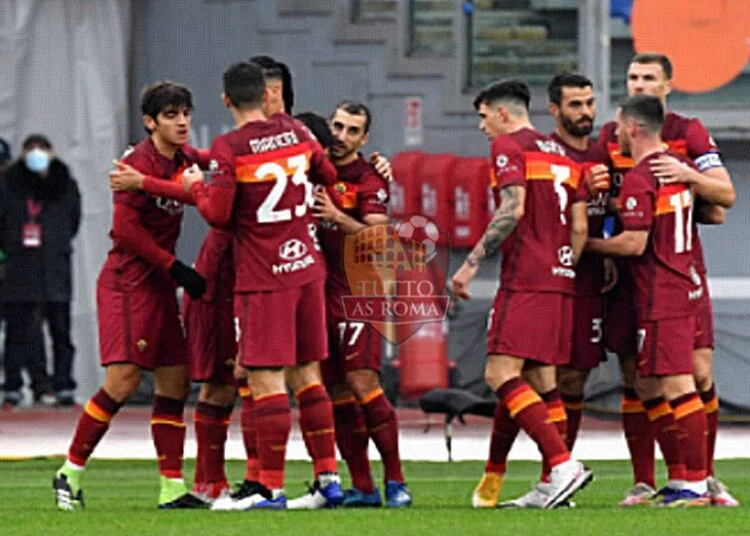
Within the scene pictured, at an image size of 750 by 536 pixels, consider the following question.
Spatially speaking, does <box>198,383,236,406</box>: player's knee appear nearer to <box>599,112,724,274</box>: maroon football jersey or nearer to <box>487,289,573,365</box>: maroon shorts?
<box>487,289,573,365</box>: maroon shorts

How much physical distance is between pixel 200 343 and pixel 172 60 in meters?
12.7

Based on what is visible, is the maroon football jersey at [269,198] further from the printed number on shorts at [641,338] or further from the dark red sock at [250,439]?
the printed number on shorts at [641,338]

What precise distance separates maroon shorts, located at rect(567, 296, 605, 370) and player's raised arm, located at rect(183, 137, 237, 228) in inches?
85.7

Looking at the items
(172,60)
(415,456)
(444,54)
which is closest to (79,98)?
(172,60)

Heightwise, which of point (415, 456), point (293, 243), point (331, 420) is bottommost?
point (415, 456)

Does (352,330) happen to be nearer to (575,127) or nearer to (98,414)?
(98,414)

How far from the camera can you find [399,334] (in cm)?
2369

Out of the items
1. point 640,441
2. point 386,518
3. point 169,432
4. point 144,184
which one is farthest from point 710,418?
point 144,184

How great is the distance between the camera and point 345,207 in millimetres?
14359

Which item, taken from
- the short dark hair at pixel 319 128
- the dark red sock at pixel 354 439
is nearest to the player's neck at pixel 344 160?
the short dark hair at pixel 319 128

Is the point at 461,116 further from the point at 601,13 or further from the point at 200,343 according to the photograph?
the point at 200,343

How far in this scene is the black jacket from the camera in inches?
969

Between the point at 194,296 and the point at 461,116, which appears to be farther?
the point at 461,116

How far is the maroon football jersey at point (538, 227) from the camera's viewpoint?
13.6 meters
